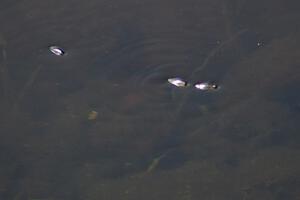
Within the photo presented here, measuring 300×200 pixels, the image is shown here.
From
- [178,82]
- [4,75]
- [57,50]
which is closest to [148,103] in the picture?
[178,82]

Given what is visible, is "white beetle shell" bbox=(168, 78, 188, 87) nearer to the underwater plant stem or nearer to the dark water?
the dark water

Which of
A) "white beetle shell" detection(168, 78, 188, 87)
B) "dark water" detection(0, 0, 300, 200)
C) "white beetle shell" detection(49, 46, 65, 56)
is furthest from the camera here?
"white beetle shell" detection(49, 46, 65, 56)

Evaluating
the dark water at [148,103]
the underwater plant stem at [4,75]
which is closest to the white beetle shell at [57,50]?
the dark water at [148,103]

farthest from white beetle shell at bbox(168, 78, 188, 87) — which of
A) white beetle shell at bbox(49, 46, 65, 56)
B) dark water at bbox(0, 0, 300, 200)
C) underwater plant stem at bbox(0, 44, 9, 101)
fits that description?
underwater plant stem at bbox(0, 44, 9, 101)

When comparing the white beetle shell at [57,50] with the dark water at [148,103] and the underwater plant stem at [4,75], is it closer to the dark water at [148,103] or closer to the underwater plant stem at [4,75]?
the dark water at [148,103]

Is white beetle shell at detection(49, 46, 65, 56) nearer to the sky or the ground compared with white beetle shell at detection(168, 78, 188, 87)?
nearer to the sky

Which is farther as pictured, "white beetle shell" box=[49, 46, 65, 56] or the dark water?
"white beetle shell" box=[49, 46, 65, 56]

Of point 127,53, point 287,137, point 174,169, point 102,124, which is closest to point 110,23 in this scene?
point 127,53

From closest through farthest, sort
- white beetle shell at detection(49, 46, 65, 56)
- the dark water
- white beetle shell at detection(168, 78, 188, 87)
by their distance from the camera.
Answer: the dark water
white beetle shell at detection(168, 78, 188, 87)
white beetle shell at detection(49, 46, 65, 56)

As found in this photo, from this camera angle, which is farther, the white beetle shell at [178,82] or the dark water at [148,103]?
the white beetle shell at [178,82]
